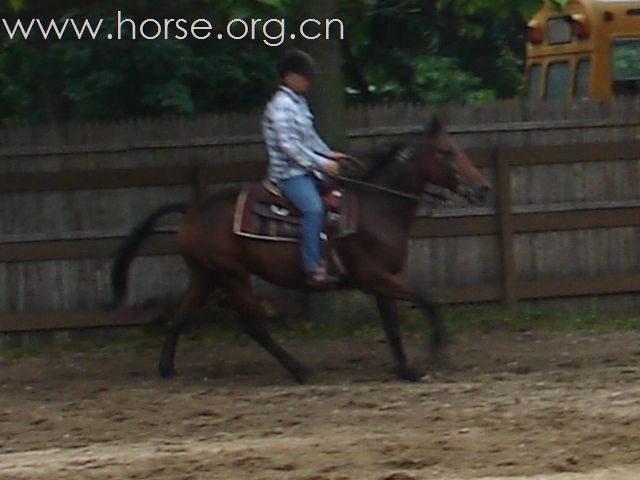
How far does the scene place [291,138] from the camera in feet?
36.5

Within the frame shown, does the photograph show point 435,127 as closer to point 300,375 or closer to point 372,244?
point 372,244

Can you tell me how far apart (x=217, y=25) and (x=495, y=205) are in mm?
3174

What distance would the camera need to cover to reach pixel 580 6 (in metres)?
16.5

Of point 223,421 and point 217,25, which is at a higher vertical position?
point 217,25

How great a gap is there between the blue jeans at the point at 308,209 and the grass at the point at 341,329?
97.4 inches

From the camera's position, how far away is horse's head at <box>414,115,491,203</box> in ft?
38.1

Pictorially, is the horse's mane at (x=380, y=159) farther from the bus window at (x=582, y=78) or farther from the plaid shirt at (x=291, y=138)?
the bus window at (x=582, y=78)

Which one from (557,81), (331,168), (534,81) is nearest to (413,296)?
(331,168)

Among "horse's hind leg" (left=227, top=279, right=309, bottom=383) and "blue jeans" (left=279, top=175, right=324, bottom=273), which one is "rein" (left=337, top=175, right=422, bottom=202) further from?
"horse's hind leg" (left=227, top=279, right=309, bottom=383)

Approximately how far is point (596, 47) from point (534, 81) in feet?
5.56

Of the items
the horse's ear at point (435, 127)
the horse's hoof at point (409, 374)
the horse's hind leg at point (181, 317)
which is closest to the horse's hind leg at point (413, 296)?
the horse's hoof at point (409, 374)

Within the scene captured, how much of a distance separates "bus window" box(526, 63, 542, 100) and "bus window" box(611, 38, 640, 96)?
4.49 ft

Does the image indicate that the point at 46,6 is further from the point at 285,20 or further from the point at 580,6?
the point at 580,6

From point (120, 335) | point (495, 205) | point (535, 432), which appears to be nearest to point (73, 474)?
point (535, 432)
